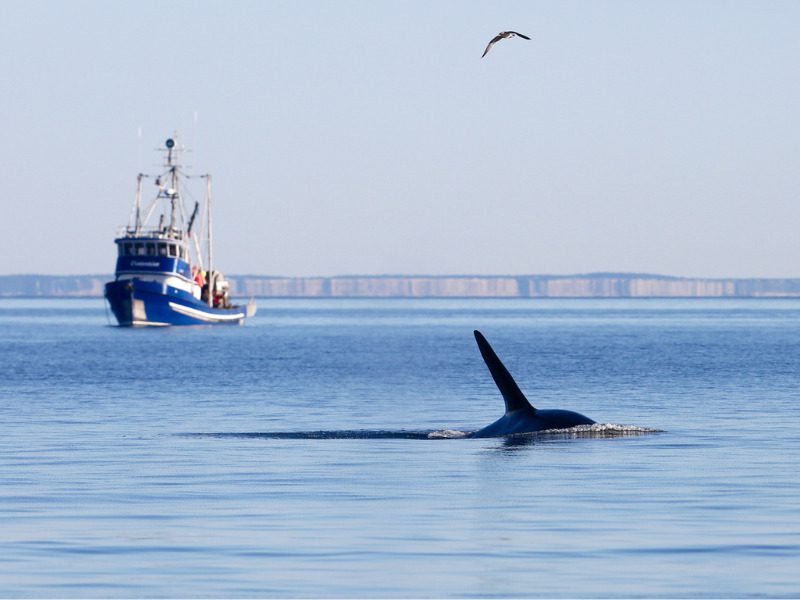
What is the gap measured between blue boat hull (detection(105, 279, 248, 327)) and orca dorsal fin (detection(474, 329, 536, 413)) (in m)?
138

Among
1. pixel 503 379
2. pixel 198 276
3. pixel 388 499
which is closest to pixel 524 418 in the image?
pixel 503 379

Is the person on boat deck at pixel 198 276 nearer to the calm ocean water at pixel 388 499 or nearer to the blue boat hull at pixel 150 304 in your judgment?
the blue boat hull at pixel 150 304

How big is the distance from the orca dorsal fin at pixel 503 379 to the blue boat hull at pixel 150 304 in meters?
138

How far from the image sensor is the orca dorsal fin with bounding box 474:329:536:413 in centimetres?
3872

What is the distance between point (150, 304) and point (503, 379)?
143m

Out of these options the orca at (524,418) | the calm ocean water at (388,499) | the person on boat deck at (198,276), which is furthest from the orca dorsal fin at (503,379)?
the person on boat deck at (198,276)

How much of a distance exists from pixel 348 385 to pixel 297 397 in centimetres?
1008

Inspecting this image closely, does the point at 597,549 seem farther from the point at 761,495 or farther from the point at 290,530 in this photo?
the point at 761,495

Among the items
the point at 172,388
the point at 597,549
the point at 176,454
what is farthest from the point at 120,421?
the point at 597,549

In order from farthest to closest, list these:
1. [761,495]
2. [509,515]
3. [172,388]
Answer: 1. [172,388]
2. [761,495]
3. [509,515]

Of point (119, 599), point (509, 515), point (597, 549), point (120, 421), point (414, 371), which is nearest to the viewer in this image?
point (119, 599)

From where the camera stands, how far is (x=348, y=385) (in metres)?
76.4

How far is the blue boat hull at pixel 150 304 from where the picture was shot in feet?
578

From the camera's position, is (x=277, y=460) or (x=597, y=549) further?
(x=277, y=460)
